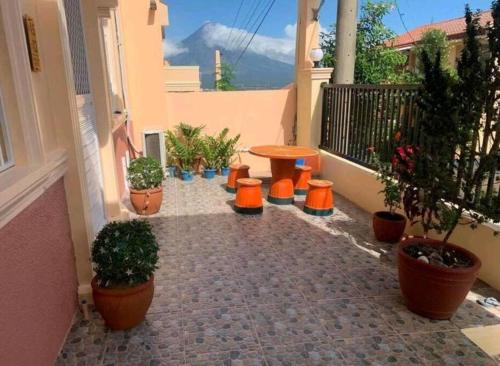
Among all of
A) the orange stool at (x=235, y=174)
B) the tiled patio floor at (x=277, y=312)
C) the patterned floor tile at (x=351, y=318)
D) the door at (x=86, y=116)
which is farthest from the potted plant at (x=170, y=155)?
the patterned floor tile at (x=351, y=318)

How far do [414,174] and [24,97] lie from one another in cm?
289

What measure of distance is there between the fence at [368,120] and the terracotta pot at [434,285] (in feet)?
3.18

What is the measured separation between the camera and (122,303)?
2518 mm

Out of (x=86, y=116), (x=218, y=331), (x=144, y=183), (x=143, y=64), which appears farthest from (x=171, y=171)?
(x=218, y=331)

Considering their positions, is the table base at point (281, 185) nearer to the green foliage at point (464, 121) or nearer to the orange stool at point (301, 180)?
the orange stool at point (301, 180)

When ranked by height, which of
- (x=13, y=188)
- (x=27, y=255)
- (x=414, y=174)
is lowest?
(x=27, y=255)

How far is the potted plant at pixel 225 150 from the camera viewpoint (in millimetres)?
7441

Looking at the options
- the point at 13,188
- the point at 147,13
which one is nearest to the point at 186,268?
the point at 13,188

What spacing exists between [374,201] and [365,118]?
4.32 ft

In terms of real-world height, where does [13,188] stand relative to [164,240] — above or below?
above

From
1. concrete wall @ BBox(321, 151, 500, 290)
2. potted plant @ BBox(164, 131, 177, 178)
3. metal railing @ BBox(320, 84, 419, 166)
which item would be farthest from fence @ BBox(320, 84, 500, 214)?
potted plant @ BBox(164, 131, 177, 178)

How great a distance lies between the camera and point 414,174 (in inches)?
116

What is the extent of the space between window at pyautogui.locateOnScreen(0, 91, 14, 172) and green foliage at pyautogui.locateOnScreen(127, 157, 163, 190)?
282 cm

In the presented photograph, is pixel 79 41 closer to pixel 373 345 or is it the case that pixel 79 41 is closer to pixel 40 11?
pixel 40 11
